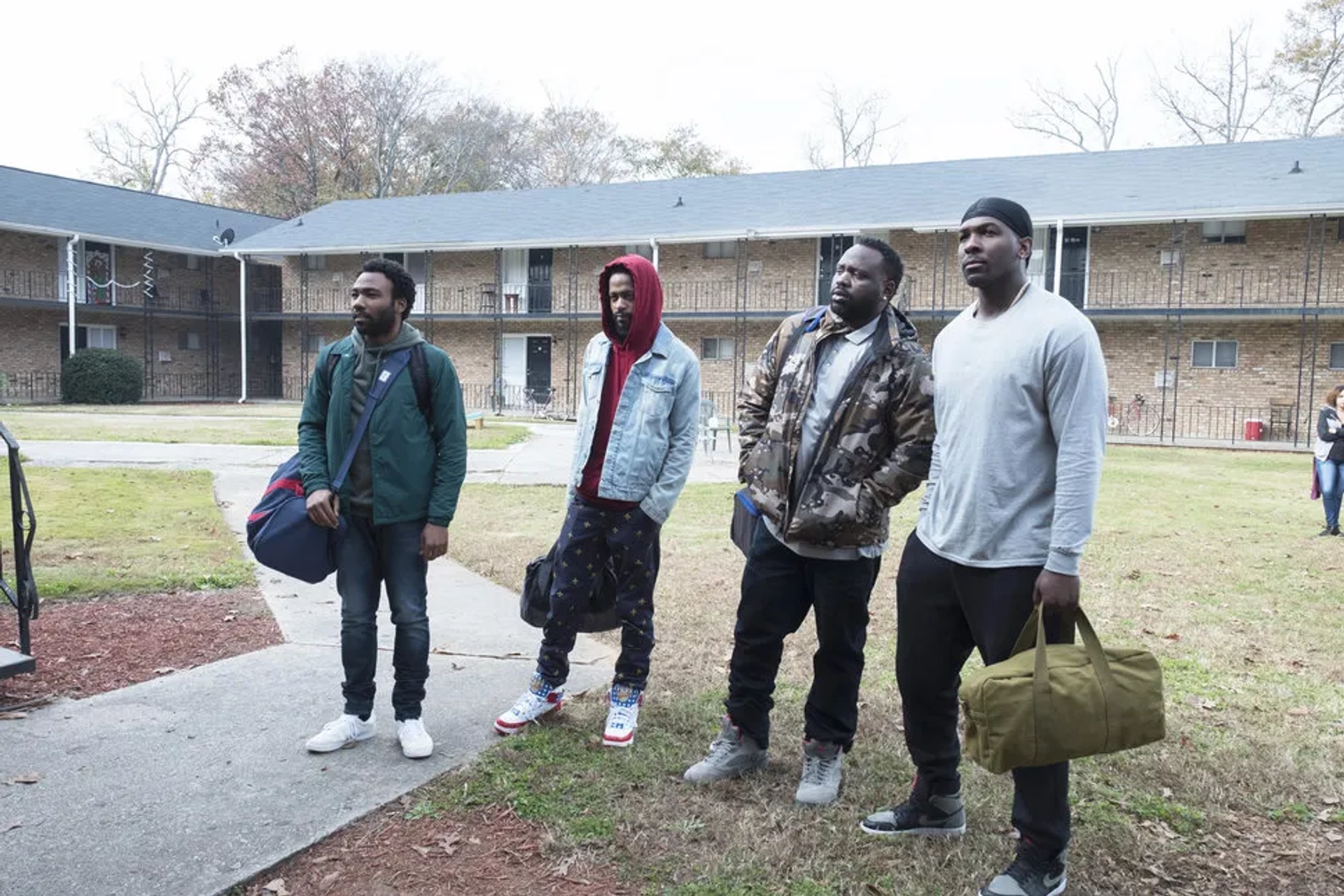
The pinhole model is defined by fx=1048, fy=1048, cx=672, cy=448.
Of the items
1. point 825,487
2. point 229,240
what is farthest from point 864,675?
point 229,240

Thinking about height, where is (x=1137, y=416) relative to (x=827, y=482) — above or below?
below

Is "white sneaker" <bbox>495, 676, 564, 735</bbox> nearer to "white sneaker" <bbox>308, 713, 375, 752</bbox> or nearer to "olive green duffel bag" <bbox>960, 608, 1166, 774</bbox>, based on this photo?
"white sneaker" <bbox>308, 713, 375, 752</bbox>

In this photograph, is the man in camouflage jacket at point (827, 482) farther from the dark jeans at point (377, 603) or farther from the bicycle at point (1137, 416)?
the bicycle at point (1137, 416)

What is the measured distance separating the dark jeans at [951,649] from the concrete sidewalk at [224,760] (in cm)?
165

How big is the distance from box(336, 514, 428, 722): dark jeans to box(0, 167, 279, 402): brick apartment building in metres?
30.1

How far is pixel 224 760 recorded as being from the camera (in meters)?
3.64

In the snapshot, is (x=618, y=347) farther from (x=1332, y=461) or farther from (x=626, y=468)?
A: (x=1332, y=461)

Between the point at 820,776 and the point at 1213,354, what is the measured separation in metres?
25.2

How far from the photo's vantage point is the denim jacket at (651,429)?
3838mm

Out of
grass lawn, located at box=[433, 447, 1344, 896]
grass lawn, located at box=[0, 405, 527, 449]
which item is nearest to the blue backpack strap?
grass lawn, located at box=[433, 447, 1344, 896]

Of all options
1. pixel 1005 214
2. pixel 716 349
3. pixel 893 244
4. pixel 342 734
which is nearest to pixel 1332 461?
pixel 1005 214

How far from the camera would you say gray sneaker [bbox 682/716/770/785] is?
362 centimetres

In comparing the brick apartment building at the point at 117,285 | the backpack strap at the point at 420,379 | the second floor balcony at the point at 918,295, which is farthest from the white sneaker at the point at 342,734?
the brick apartment building at the point at 117,285

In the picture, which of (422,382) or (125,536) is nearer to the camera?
(422,382)
